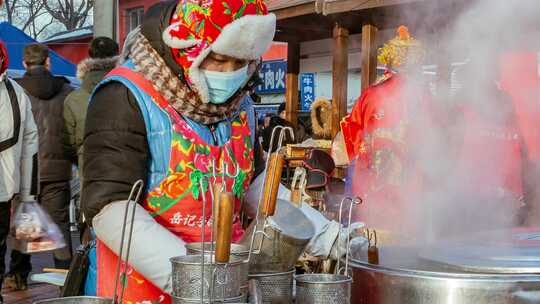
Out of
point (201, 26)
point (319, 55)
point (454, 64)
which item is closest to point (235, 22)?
point (201, 26)

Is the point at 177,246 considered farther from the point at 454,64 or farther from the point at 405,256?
the point at 454,64

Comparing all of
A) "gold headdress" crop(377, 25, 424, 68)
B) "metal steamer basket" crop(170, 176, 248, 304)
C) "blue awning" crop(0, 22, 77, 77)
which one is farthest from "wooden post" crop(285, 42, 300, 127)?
"metal steamer basket" crop(170, 176, 248, 304)

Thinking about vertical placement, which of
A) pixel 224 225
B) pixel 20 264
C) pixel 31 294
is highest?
pixel 224 225

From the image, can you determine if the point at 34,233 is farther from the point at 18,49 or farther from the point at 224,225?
the point at 18,49

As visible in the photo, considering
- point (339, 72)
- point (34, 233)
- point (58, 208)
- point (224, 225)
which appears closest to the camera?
point (224, 225)

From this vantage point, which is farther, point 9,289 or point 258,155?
point 9,289

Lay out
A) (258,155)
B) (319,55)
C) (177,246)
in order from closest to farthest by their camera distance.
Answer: (177,246), (258,155), (319,55)

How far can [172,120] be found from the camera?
1.99m

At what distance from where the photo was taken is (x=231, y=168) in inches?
82.3

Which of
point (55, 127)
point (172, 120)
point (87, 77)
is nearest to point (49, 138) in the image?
point (55, 127)

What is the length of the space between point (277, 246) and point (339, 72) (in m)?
4.91

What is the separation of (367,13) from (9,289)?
3478mm

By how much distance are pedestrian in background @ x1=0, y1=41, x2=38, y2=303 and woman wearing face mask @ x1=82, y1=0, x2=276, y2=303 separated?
2.33 m

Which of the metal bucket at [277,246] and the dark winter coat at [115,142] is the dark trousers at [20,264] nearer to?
the dark winter coat at [115,142]
